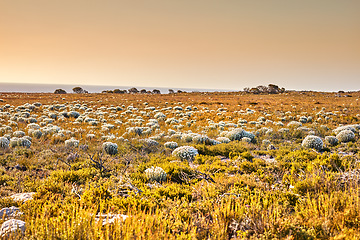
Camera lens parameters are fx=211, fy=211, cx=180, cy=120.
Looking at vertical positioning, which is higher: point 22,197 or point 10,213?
point 10,213

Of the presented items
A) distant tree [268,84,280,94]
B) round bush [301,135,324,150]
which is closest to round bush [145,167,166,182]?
round bush [301,135,324,150]

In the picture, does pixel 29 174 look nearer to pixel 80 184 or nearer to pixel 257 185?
pixel 80 184

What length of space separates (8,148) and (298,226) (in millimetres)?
10075

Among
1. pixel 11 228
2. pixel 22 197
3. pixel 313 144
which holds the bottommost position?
pixel 22 197

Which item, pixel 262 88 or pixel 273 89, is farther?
pixel 262 88

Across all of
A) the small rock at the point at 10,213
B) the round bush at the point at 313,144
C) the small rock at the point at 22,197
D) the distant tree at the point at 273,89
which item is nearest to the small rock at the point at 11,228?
the small rock at the point at 10,213

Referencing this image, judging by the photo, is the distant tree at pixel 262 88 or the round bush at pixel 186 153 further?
the distant tree at pixel 262 88

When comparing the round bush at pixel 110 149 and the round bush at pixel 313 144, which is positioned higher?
the round bush at pixel 313 144

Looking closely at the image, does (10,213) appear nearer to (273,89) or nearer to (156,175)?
(156,175)

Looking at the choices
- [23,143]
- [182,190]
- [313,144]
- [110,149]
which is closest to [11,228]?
[182,190]

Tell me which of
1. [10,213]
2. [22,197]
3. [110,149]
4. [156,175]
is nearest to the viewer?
[10,213]

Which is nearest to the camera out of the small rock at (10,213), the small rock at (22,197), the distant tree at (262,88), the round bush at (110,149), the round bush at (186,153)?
the small rock at (10,213)

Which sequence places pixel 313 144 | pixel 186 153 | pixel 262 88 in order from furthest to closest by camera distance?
pixel 262 88, pixel 313 144, pixel 186 153

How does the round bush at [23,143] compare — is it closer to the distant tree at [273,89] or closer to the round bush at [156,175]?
the round bush at [156,175]
